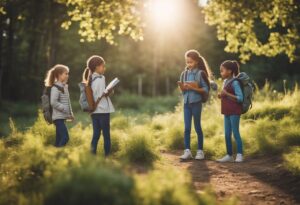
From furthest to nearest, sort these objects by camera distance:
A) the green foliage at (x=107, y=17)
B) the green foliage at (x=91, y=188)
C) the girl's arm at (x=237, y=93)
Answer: the green foliage at (x=107, y=17) < the girl's arm at (x=237, y=93) < the green foliage at (x=91, y=188)

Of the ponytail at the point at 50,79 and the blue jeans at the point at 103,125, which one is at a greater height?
the ponytail at the point at 50,79

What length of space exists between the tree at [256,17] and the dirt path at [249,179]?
5144 mm

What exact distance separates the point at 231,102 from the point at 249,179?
1737 mm

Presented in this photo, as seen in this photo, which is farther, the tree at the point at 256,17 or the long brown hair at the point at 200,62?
the tree at the point at 256,17

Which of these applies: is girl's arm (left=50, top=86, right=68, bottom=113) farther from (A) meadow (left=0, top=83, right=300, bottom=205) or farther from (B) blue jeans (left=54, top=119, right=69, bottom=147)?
(A) meadow (left=0, top=83, right=300, bottom=205)

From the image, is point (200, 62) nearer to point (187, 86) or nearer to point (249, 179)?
point (187, 86)

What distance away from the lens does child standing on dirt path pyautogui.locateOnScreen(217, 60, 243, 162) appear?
8.17 meters

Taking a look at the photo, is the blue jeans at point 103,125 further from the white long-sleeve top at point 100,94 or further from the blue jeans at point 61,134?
the blue jeans at point 61,134

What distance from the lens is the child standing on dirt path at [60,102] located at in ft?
25.5

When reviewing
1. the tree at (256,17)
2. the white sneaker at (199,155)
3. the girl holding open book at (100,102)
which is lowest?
the white sneaker at (199,155)

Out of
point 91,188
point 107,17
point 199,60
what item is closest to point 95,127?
point 199,60

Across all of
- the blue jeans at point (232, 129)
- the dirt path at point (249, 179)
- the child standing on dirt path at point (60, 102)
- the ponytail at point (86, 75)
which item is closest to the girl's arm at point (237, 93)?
the blue jeans at point (232, 129)

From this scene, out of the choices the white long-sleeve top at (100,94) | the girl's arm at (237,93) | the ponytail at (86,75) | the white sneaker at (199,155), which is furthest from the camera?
the white sneaker at (199,155)

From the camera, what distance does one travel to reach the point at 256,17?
42.2ft
